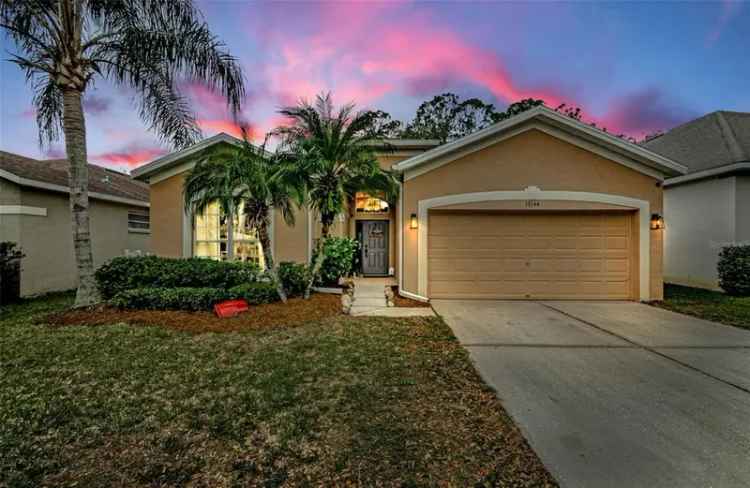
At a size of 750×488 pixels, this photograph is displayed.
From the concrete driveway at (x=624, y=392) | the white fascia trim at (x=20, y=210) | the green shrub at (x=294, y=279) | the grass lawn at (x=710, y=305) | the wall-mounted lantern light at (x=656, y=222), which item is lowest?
the concrete driveway at (x=624, y=392)

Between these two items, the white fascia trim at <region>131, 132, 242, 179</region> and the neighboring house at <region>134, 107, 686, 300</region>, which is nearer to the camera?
the neighboring house at <region>134, 107, 686, 300</region>

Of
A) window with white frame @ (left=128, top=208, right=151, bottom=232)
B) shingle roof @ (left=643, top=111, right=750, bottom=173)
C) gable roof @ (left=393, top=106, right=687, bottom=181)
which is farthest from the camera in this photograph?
window with white frame @ (left=128, top=208, right=151, bottom=232)

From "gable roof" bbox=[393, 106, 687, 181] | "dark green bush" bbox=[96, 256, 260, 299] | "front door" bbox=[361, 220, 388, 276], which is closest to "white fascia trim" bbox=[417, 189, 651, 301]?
"gable roof" bbox=[393, 106, 687, 181]

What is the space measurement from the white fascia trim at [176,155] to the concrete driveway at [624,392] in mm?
8049

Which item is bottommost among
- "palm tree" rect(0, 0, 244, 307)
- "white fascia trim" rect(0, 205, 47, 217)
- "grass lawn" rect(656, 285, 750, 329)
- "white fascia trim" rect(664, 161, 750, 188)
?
"grass lawn" rect(656, 285, 750, 329)

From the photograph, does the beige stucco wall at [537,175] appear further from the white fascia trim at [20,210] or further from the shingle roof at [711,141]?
the white fascia trim at [20,210]

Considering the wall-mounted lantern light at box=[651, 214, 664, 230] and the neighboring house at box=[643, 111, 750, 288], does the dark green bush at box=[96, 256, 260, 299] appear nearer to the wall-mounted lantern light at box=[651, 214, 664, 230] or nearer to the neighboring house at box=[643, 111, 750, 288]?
the wall-mounted lantern light at box=[651, 214, 664, 230]

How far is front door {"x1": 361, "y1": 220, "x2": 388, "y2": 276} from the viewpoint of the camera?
41.2 feet

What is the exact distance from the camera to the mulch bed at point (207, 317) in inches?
247

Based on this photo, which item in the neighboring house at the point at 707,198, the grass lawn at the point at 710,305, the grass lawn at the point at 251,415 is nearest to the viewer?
the grass lawn at the point at 251,415

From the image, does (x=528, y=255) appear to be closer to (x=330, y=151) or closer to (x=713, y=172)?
(x=330, y=151)

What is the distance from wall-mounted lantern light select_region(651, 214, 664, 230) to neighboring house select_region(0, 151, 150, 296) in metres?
16.5

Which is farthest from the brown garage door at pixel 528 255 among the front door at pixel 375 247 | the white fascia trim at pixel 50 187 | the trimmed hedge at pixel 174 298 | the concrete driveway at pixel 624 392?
the white fascia trim at pixel 50 187

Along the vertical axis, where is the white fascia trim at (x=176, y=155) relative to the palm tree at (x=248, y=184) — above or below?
above
